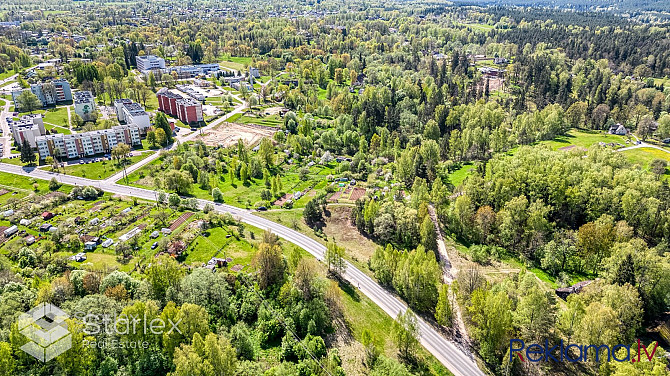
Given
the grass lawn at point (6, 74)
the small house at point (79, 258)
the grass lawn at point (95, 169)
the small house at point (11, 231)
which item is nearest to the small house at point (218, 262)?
the small house at point (79, 258)

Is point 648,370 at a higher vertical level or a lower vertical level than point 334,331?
higher

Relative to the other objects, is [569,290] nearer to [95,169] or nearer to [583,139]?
[583,139]

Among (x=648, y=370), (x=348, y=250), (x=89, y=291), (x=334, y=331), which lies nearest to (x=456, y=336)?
(x=334, y=331)

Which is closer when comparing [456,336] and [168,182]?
[456,336]

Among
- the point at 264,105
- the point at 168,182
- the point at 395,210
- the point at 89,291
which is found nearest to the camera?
the point at 89,291

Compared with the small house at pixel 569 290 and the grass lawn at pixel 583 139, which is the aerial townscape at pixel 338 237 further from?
the grass lawn at pixel 583 139

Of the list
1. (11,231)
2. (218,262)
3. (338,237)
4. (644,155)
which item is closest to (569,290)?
(338,237)

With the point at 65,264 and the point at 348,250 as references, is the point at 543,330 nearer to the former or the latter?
the point at 348,250
